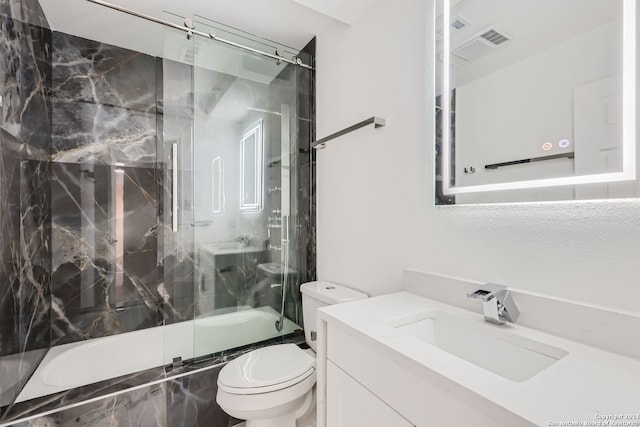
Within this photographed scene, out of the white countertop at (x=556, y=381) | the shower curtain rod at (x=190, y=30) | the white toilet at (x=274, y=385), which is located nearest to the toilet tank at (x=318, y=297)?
the white toilet at (x=274, y=385)

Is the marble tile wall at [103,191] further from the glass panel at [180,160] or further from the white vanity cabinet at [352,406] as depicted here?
the white vanity cabinet at [352,406]

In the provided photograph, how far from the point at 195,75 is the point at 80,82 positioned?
37.9 inches

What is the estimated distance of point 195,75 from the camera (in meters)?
1.84

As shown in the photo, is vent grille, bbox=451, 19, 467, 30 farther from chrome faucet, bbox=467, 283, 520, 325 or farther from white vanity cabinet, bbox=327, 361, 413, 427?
white vanity cabinet, bbox=327, 361, 413, 427

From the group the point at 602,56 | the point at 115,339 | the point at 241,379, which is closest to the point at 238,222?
the point at 241,379

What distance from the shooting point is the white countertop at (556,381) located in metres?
0.48

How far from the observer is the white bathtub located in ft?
5.59

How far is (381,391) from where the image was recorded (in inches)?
30.0

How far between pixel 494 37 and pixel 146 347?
2750mm

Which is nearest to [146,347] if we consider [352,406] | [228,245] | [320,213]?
[228,245]

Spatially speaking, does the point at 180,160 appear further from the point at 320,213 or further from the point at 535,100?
the point at 535,100

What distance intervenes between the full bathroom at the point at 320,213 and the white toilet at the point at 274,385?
13 mm

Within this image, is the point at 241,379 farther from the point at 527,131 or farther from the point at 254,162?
the point at 527,131

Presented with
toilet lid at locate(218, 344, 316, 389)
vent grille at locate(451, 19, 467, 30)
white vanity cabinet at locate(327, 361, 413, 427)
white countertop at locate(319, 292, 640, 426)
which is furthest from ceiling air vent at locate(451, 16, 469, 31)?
toilet lid at locate(218, 344, 316, 389)
